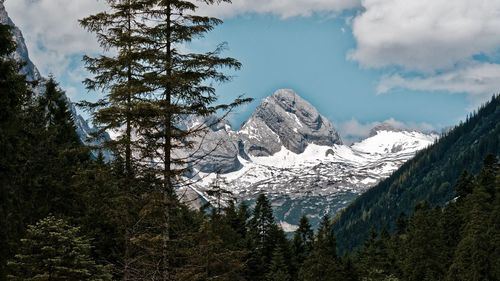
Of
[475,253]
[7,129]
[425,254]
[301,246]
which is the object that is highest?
[301,246]

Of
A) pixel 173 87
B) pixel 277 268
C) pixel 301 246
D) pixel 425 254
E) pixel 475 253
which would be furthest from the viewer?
pixel 301 246

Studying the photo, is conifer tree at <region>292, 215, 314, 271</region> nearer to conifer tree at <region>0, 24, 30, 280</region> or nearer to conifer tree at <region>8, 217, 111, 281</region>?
conifer tree at <region>0, 24, 30, 280</region>

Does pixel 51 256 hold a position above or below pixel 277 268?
below

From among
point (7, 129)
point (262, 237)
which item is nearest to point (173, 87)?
point (7, 129)

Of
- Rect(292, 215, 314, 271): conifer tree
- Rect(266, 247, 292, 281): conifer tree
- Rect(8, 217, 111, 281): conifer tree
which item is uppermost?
Rect(292, 215, 314, 271): conifer tree

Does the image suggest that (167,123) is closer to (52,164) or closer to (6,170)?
(6,170)

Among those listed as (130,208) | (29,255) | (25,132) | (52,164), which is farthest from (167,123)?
(52,164)

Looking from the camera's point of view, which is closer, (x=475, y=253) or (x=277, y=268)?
(x=475, y=253)

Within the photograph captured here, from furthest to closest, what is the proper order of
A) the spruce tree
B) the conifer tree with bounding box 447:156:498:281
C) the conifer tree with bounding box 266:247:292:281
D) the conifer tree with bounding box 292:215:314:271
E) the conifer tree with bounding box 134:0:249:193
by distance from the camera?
1. the conifer tree with bounding box 292:215:314:271
2. the spruce tree
3. the conifer tree with bounding box 266:247:292:281
4. the conifer tree with bounding box 447:156:498:281
5. the conifer tree with bounding box 134:0:249:193

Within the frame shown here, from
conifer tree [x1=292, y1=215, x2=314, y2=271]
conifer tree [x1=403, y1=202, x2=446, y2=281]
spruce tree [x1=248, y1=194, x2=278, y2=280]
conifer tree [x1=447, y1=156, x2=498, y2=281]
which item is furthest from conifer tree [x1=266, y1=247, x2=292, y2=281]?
conifer tree [x1=447, y1=156, x2=498, y2=281]

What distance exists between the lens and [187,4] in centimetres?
→ 1927

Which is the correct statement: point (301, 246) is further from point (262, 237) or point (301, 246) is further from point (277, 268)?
point (277, 268)

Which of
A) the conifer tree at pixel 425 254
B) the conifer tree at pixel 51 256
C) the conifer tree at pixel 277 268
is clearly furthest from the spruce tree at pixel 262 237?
the conifer tree at pixel 51 256

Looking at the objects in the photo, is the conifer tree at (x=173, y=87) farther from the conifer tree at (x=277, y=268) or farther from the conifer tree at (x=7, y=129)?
the conifer tree at (x=277, y=268)
